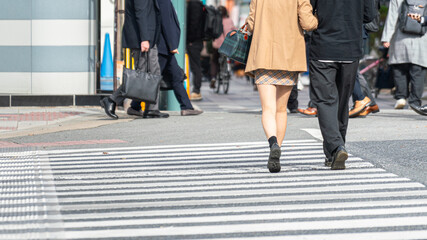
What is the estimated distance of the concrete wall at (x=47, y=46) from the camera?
14383mm

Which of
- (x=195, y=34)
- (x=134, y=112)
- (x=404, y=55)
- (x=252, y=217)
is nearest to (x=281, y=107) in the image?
(x=252, y=217)

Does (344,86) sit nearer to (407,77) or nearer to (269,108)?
(269,108)

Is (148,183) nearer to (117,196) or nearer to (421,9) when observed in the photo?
(117,196)

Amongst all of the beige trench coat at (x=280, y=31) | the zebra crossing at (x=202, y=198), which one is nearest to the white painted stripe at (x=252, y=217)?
the zebra crossing at (x=202, y=198)

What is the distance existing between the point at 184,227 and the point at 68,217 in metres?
0.72

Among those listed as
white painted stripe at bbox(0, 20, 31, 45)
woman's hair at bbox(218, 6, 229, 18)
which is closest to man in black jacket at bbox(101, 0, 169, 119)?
white painted stripe at bbox(0, 20, 31, 45)

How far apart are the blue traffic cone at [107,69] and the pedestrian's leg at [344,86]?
24.9 ft

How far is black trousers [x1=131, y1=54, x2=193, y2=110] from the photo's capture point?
11680 millimetres

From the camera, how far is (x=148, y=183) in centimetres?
622

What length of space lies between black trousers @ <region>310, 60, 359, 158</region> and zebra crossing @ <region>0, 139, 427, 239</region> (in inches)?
9.9

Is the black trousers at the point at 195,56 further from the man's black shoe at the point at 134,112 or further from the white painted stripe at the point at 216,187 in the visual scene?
the white painted stripe at the point at 216,187

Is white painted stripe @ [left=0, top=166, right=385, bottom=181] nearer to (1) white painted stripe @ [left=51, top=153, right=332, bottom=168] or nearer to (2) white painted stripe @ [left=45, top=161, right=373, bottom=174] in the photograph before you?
(2) white painted stripe @ [left=45, top=161, right=373, bottom=174]

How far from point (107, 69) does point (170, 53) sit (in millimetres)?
2952

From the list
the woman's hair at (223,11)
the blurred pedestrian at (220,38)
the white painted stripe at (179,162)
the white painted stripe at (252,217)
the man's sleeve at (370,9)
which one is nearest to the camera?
the white painted stripe at (252,217)
